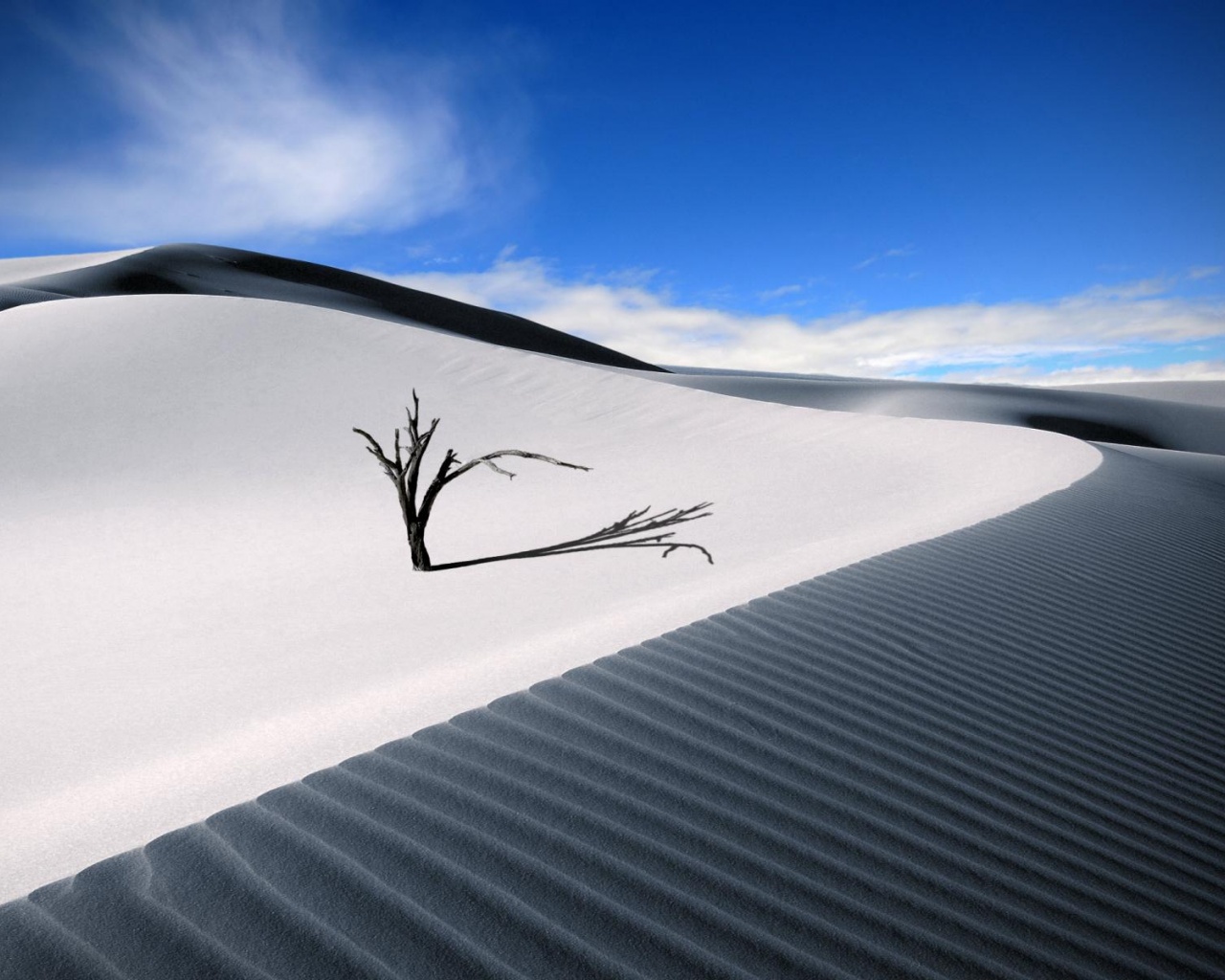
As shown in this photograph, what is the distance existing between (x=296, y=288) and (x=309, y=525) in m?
45.6

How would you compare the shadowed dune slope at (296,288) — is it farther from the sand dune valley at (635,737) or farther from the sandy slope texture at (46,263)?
the sand dune valley at (635,737)

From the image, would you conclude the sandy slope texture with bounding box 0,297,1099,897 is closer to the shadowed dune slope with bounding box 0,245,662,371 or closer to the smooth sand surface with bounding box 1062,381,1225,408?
the shadowed dune slope with bounding box 0,245,662,371

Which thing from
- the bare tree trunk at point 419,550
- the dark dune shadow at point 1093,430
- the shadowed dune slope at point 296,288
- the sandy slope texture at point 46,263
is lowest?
the dark dune shadow at point 1093,430

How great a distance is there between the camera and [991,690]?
3.11 m

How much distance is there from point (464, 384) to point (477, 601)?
902cm

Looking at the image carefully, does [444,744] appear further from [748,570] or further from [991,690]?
[748,570]

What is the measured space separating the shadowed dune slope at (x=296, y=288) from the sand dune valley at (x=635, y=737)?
36.1m

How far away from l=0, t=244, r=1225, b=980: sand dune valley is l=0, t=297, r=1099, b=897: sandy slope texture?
0.05 meters

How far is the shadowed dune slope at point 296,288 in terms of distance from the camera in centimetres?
4381

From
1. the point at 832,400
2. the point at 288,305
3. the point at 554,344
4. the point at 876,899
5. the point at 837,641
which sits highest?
the point at 554,344

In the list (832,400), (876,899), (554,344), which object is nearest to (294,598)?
(876,899)

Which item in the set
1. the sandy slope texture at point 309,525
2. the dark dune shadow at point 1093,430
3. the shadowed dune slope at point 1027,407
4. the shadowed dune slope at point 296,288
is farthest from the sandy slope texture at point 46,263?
the dark dune shadow at point 1093,430

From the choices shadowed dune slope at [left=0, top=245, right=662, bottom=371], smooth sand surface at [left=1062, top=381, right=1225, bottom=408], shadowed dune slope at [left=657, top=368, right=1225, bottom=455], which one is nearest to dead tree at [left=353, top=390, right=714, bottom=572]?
shadowed dune slope at [left=657, top=368, right=1225, bottom=455]

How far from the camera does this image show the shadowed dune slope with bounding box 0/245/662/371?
144ft
